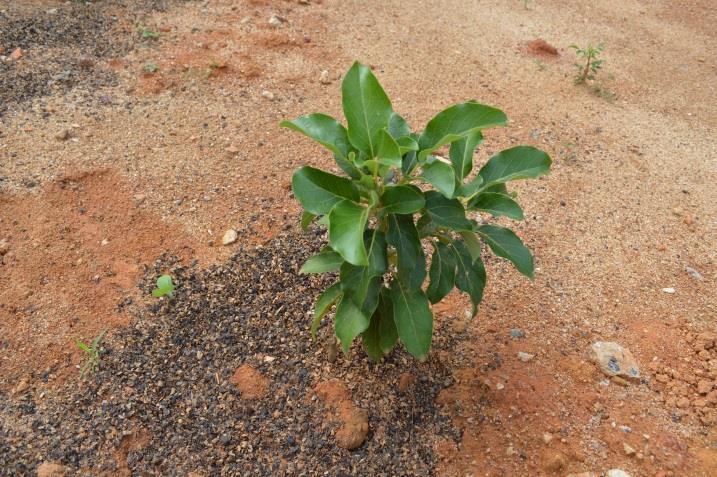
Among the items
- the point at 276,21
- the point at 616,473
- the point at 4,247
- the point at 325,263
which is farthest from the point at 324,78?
the point at 616,473

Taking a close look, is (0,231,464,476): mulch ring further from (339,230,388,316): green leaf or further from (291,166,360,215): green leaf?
(291,166,360,215): green leaf

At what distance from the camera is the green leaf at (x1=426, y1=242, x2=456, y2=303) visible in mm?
2011

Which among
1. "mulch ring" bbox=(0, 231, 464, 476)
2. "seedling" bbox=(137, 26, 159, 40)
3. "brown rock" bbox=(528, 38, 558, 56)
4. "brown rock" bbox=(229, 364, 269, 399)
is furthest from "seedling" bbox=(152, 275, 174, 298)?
"brown rock" bbox=(528, 38, 558, 56)

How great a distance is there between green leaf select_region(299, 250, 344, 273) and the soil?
0.56 metres

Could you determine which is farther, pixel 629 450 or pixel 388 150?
pixel 629 450

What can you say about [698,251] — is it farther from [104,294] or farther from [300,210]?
[104,294]

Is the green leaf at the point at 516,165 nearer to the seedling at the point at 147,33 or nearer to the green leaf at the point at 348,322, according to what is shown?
the green leaf at the point at 348,322

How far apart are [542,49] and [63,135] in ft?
12.2

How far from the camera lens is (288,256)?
115 inches

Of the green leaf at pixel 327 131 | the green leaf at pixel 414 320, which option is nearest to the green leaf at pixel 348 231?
the green leaf at pixel 327 131

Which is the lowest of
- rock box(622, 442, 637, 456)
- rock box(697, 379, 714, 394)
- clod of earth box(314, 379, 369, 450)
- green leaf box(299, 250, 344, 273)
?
clod of earth box(314, 379, 369, 450)

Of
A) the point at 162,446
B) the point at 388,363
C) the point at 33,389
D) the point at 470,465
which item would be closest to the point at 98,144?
the point at 33,389

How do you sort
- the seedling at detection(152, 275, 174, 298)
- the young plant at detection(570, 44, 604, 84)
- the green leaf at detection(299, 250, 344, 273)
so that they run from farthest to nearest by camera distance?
the young plant at detection(570, 44, 604, 84)
the seedling at detection(152, 275, 174, 298)
the green leaf at detection(299, 250, 344, 273)

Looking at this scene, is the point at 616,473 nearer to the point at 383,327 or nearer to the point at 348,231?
the point at 383,327
